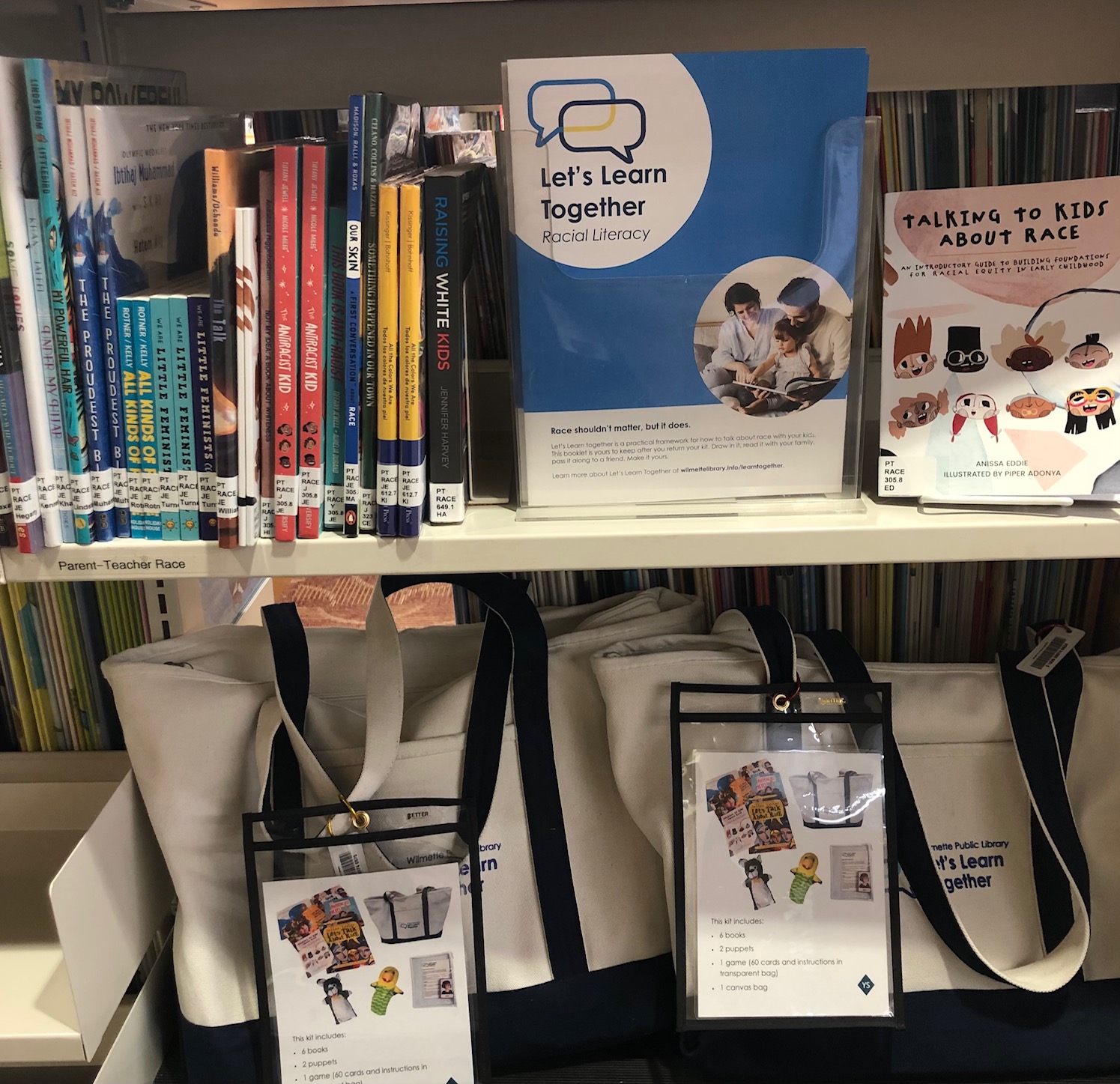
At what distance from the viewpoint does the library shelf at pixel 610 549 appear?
73 cm

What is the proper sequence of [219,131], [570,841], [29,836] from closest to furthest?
[219,131]
[570,841]
[29,836]

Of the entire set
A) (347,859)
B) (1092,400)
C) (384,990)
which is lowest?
(384,990)

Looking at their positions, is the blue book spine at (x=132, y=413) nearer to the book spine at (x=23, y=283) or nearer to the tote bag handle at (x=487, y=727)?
the book spine at (x=23, y=283)

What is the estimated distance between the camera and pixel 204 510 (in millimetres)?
734

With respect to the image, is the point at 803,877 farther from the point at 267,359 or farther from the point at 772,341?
the point at 267,359

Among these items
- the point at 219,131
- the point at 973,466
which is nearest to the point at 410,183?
the point at 219,131

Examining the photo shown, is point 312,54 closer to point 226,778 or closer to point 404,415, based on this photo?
point 404,415

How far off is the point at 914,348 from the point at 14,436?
2.19ft

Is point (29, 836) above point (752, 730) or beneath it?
beneath

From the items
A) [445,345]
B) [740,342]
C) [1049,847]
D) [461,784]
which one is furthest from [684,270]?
[1049,847]

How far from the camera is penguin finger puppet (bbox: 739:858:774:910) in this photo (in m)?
0.89

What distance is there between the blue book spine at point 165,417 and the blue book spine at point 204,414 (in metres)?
0.02

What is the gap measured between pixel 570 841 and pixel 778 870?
0.20 meters

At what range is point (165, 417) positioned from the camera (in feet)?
2.33
